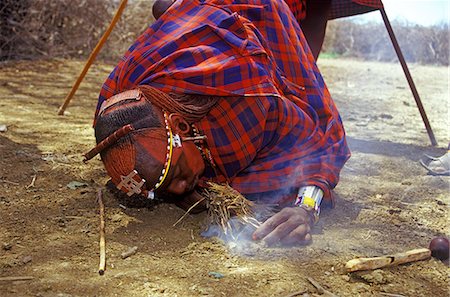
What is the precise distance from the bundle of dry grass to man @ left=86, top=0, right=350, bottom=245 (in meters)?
0.07

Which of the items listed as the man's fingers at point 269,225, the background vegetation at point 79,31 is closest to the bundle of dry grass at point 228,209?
the man's fingers at point 269,225

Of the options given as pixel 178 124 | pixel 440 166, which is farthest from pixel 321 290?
pixel 440 166

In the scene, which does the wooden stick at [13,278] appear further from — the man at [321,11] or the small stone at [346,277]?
the man at [321,11]

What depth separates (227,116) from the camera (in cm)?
233

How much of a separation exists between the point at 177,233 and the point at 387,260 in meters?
0.85

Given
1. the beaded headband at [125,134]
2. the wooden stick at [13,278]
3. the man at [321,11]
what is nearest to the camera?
the wooden stick at [13,278]

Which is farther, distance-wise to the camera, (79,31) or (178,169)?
(79,31)

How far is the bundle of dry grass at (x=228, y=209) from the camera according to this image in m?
2.33

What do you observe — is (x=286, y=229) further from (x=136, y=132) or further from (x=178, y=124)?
(x=136, y=132)

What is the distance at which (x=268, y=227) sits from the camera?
224 cm

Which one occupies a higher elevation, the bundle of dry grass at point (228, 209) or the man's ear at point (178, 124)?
the man's ear at point (178, 124)

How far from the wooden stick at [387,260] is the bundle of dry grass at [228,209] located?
46cm

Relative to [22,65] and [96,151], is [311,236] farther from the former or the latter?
[22,65]

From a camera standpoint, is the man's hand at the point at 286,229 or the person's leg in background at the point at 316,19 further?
the person's leg in background at the point at 316,19
